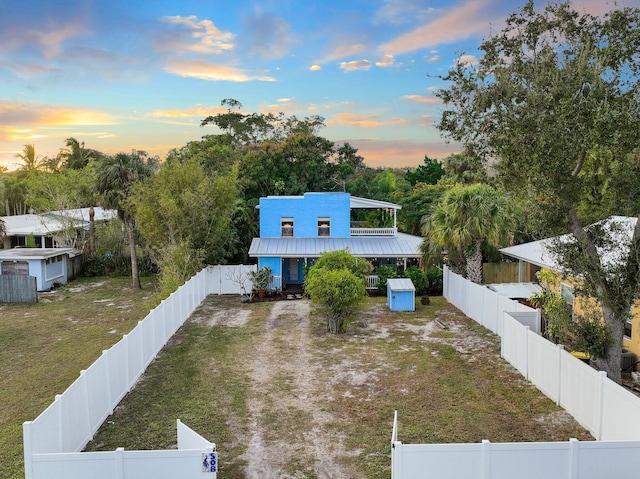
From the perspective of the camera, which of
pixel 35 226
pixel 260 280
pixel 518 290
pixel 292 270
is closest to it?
pixel 518 290

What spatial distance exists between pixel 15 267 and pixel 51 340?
12.1 m

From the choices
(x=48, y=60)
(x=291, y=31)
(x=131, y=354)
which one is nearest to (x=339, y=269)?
(x=131, y=354)

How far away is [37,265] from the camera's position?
26484 mm

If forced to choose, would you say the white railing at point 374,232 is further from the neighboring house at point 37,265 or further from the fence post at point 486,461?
the fence post at point 486,461

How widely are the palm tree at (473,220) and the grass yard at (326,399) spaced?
4.59 meters

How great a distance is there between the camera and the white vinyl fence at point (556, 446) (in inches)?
278

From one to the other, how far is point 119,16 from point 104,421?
58.3 ft

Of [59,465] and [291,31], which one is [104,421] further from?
[291,31]

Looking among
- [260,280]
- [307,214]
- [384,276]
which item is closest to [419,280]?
[384,276]

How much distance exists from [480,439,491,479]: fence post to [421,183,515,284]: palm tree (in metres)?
14.7

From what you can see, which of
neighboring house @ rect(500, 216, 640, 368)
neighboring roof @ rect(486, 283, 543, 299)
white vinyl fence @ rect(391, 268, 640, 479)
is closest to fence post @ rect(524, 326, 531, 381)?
white vinyl fence @ rect(391, 268, 640, 479)

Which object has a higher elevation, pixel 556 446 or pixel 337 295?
pixel 337 295

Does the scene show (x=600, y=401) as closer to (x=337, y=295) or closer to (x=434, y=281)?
(x=337, y=295)

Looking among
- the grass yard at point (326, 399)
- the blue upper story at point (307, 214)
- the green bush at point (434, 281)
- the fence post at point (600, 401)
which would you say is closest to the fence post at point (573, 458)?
the grass yard at point (326, 399)
